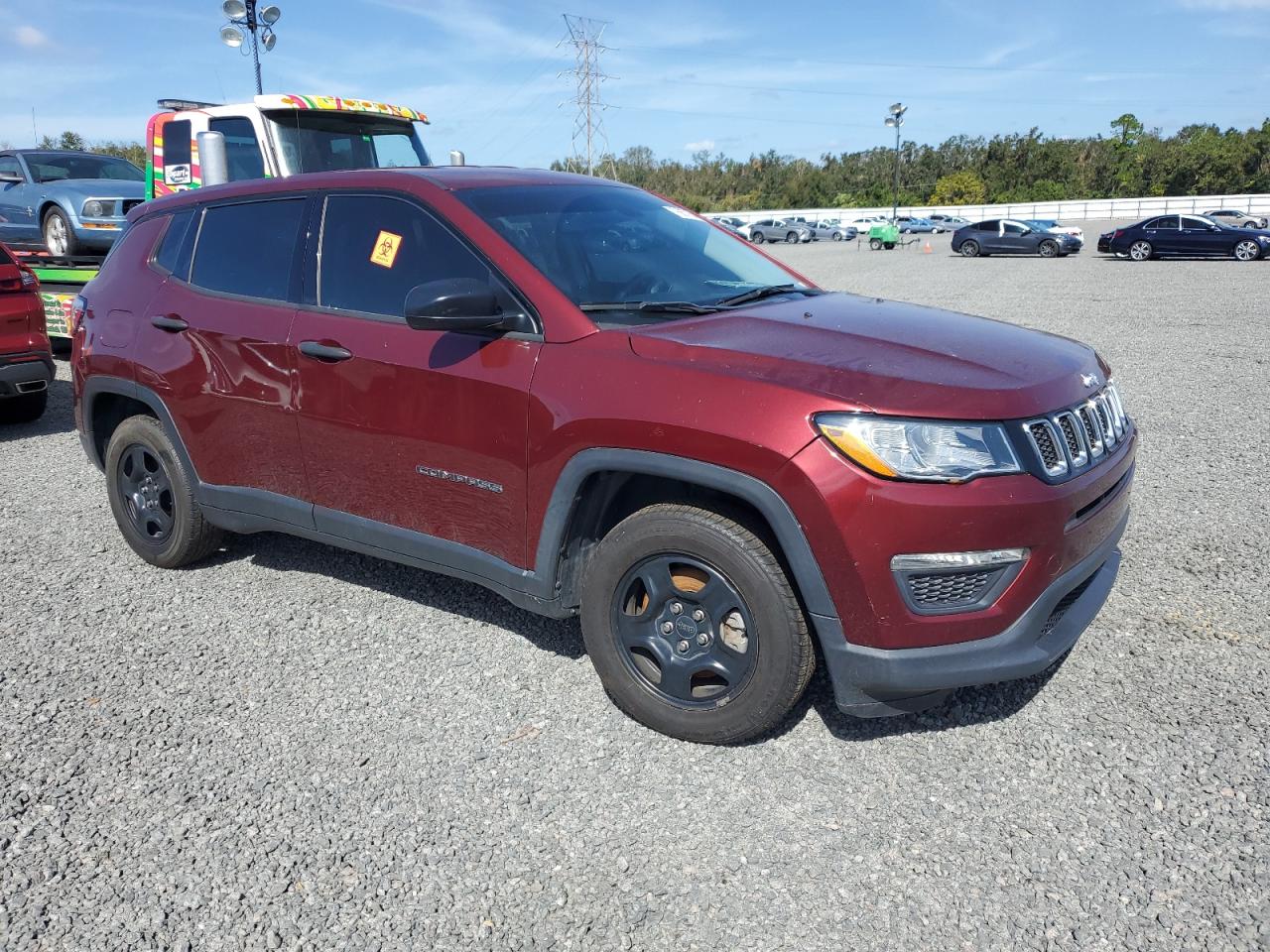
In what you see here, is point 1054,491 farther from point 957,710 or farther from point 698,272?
point 698,272

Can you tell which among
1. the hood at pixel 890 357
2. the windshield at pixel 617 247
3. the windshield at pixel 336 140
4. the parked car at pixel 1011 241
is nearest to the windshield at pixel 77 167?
the windshield at pixel 336 140

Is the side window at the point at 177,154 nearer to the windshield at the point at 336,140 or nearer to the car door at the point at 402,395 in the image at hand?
the windshield at the point at 336,140

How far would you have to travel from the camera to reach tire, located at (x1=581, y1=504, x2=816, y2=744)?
287 cm

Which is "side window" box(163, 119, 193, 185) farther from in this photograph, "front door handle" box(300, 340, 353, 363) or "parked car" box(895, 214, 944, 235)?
"parked car" box(895, 214, 944, 235)

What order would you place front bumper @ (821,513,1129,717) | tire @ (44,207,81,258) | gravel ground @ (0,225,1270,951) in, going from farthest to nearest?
tire @ (44,207,81,258) < front bumper @ (821,513,1129,717) < gravel ground @ (0,225,1270,951)

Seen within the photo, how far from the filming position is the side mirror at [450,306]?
3105mm

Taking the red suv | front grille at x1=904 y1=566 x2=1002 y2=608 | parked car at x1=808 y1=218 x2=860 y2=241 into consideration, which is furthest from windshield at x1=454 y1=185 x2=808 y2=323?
parked car at x1=808 y1=218 x2=860 y2=241

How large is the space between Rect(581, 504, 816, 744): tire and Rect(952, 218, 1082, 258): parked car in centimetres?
3292

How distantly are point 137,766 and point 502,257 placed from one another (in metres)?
2.02

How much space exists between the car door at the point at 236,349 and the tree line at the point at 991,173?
59.0 meters

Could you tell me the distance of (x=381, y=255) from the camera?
372 cm

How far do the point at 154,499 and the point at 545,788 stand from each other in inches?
110

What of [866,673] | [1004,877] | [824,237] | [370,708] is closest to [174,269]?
[370,708]

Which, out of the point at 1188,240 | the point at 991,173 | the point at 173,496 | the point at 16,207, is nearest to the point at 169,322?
the point at 173,496
